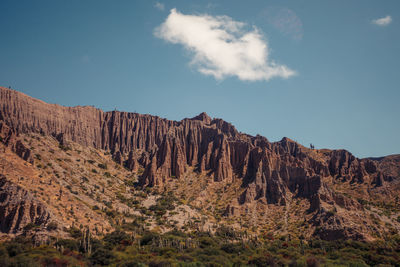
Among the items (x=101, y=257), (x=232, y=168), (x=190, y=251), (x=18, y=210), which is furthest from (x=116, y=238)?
(x=232, y=168)

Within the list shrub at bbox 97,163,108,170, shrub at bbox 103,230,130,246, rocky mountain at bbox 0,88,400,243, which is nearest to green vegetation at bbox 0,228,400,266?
shrub at bbox 103,230,130,246

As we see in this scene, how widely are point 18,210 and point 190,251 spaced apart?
38550mm

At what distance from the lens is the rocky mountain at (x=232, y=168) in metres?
100

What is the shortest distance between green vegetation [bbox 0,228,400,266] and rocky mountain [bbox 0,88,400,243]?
9.18 m

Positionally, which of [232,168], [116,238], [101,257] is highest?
[232,168]

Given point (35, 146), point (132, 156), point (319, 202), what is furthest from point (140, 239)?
point (132, 156)

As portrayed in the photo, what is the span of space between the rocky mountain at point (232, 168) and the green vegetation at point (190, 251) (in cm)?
918

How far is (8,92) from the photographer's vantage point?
119m

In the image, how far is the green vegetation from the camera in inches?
2514

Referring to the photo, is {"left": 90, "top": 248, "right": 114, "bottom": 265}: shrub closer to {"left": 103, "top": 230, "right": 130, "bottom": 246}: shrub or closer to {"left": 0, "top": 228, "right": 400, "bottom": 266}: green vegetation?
{"left": 0, "top": 228, "right": 400, "bottom": 266}: green vegetation

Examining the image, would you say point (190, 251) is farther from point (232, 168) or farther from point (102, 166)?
point (232, 168)

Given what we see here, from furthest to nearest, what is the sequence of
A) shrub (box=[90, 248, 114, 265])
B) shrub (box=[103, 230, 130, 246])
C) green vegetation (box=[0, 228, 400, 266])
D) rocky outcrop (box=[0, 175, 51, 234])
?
1. shrub (box=[103, 230, 130, 246])
2. rocky outcrop (box=[0, 175, 51, 234])
3. shrub (box=[90, 248, 114, 265])
4. green vegetation (box=[0, 228, 400, 266])

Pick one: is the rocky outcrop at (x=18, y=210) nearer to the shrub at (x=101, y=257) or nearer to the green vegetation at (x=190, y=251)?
the green vegetation at (x=190, y=251)

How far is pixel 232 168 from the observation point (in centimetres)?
14088
